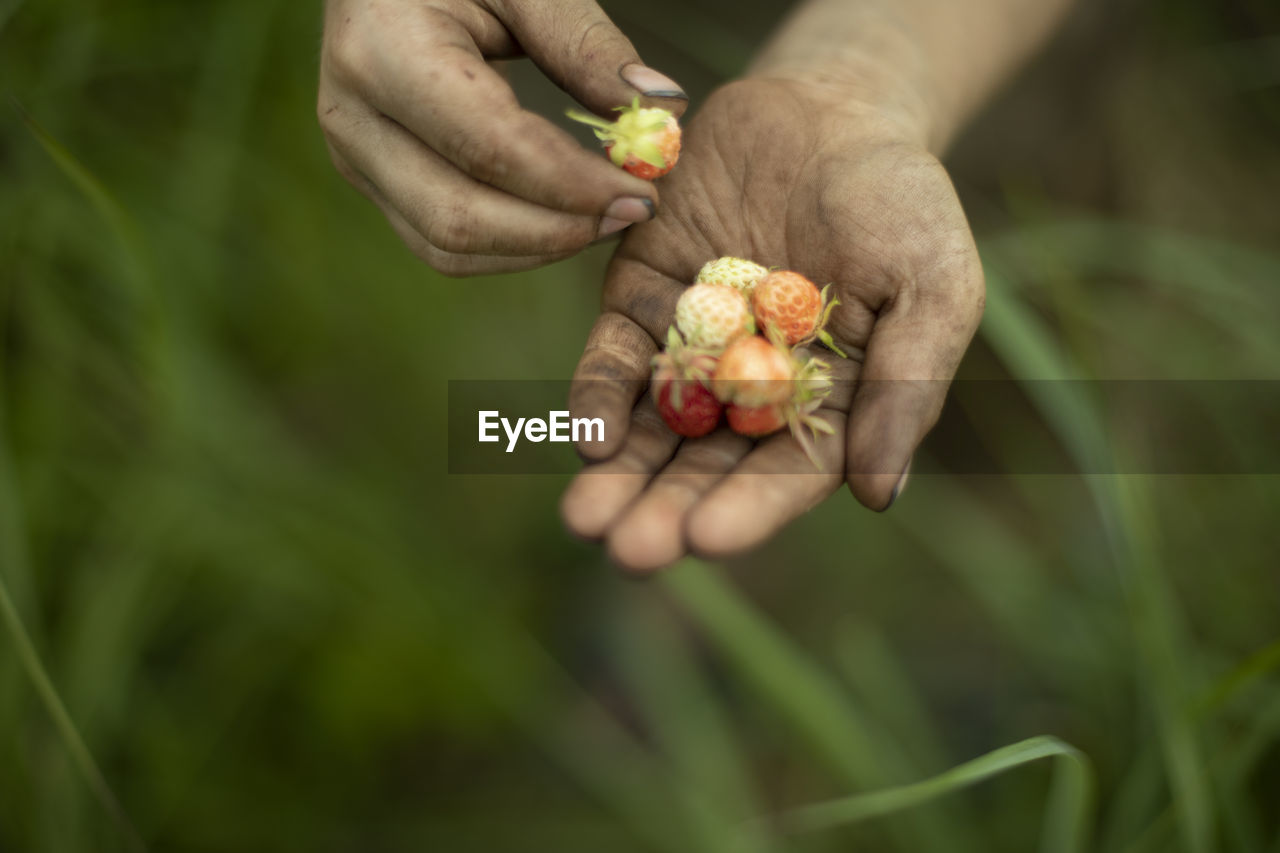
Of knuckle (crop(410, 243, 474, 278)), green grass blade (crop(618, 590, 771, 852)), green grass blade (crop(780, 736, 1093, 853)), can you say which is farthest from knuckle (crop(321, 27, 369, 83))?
green grass blade (crop(618, 590, 771, 852))

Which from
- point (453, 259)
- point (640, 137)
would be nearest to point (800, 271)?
point (640, 137)

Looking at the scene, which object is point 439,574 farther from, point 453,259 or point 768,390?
point 768,390

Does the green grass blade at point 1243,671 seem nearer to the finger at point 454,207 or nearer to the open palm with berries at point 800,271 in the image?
the open palm with berries at point 800,271

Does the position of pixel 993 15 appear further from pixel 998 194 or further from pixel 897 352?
pixel 897 352

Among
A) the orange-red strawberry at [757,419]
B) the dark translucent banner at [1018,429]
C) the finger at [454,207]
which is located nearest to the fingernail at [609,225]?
the finger at [454,207]

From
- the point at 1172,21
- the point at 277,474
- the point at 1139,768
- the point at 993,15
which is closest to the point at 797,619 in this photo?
the point at 1139,768
